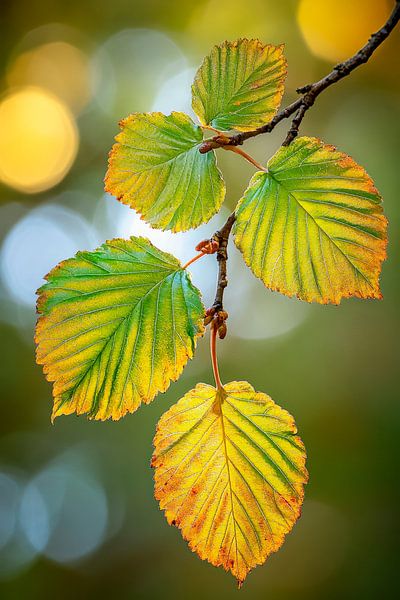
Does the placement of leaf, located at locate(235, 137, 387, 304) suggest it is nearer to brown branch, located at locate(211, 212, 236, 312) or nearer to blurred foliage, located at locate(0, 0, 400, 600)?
brown branch, located at locate(211, 212, 236, 312)

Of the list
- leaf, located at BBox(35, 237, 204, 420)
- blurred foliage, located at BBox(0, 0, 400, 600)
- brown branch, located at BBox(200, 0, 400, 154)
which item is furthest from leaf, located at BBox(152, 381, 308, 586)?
blurred foliage, located at BBox(0, 0, 400, 600)

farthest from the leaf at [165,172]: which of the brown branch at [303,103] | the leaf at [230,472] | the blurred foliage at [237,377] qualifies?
the blurred foliage at [237,377]

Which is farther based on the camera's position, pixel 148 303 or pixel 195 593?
pixel 195 593

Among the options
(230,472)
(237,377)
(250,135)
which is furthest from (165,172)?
(237,377)

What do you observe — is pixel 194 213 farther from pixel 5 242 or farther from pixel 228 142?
pixel 5 242

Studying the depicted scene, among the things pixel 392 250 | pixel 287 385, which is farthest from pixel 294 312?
pixel 392 250

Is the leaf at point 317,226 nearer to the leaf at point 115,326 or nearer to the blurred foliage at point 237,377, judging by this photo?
the leaf at point 115,326

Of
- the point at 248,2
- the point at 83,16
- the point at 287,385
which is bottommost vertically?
the point at 287,385
